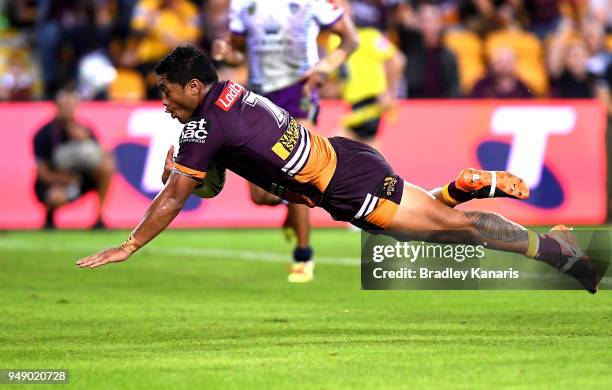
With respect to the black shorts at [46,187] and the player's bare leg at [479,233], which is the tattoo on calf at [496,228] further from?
the black shorts at [46,187]

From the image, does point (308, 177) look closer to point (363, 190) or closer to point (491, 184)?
point (363, 190)

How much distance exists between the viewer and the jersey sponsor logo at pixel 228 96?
8953 mm

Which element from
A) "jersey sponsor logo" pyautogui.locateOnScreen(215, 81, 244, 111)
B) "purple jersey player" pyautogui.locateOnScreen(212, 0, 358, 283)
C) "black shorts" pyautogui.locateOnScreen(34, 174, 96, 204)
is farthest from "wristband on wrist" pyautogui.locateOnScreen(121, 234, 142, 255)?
"black shorts" pyautogui.locateOnScreen(34, 174, 96, 204)

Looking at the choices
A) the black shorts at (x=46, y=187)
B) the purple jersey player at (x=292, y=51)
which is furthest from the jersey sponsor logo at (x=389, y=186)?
the black shorts at (x=46, y=187)

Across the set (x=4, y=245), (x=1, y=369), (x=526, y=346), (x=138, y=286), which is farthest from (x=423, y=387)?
(x=4, y=245)

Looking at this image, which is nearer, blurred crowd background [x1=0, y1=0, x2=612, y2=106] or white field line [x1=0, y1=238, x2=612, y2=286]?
white field line [x1=0, y1=238, x2=612, y2=286]

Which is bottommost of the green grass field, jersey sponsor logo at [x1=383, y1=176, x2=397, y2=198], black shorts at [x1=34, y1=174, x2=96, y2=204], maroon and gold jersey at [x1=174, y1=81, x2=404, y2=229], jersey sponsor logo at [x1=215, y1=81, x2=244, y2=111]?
black shorts at [x1=34, y1=174, x2=96, y2=204]

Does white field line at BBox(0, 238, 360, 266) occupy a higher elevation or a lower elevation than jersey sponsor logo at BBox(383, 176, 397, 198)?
lower

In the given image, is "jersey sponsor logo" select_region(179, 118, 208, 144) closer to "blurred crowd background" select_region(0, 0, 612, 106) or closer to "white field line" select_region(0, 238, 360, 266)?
"white field line" select_region(0, 238, 360, 266)

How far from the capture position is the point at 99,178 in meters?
18.2

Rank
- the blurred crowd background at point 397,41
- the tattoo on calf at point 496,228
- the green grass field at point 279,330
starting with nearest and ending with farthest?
the green grass field at point 279,330 < the tattoo on calf at point 496,228 < the blurred crowd background at point 397,41

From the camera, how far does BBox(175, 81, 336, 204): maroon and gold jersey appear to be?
8820 mm

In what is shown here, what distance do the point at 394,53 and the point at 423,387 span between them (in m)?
12.6

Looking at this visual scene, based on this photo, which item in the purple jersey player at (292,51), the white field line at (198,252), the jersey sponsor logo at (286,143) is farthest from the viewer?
the white field line at (198,252)
